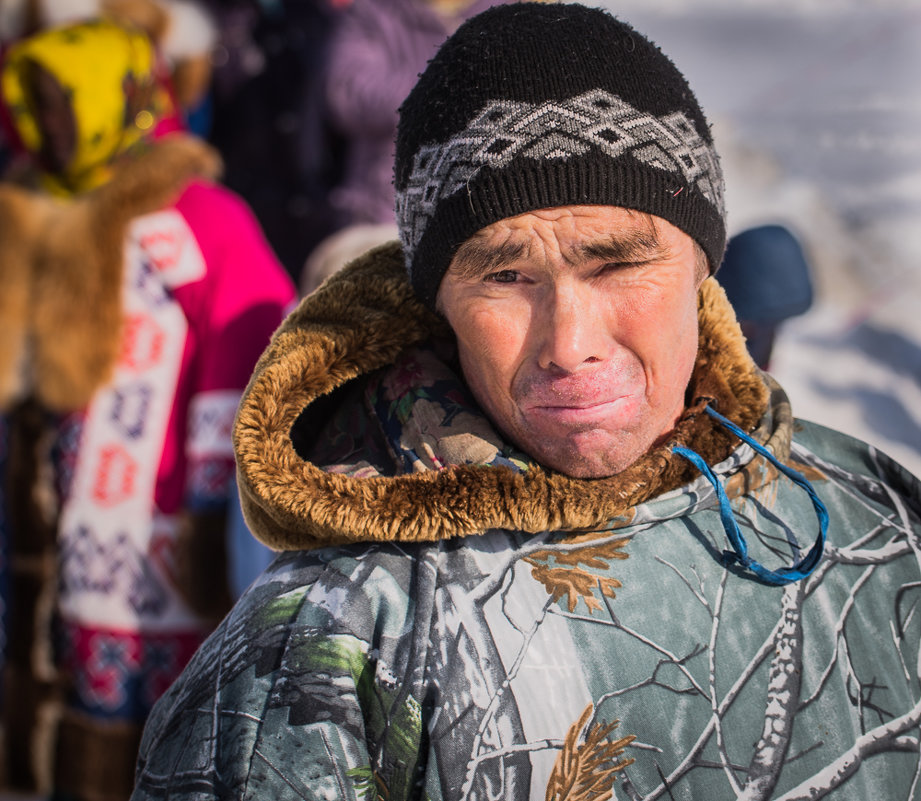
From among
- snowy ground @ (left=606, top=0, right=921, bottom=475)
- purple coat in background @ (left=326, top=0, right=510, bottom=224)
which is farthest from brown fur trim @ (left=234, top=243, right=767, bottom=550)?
snowy ground @ (left=606, top=0, right=921, bottom=475)

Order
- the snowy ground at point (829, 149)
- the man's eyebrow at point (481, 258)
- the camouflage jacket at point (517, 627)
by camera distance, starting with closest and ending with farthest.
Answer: the camouflage jacket at point (517, 627), the man's eyebrow at point (481, 258), the snowy ground at point (829, 149)

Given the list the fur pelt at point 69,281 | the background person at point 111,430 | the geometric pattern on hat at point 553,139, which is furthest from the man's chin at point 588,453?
the fur pelt at point 69,281

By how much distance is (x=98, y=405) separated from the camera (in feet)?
8.14

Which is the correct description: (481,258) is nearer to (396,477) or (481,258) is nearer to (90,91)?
(396,477)

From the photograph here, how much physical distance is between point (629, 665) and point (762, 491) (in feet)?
1.03

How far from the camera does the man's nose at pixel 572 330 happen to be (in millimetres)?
1060

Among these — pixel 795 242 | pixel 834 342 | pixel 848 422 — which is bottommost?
pixel 848 422

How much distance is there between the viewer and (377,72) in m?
3.69

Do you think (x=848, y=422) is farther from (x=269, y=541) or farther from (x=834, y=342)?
(x=269, y=541)

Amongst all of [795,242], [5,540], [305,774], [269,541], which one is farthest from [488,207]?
[5,540]

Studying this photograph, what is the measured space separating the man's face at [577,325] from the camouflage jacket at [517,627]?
5cm

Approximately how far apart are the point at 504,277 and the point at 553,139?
0.17 m

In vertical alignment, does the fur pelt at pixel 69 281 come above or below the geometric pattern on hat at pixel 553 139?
below

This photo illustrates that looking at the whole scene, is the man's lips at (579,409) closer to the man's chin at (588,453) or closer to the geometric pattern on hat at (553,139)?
the man's chin at (588,453)
